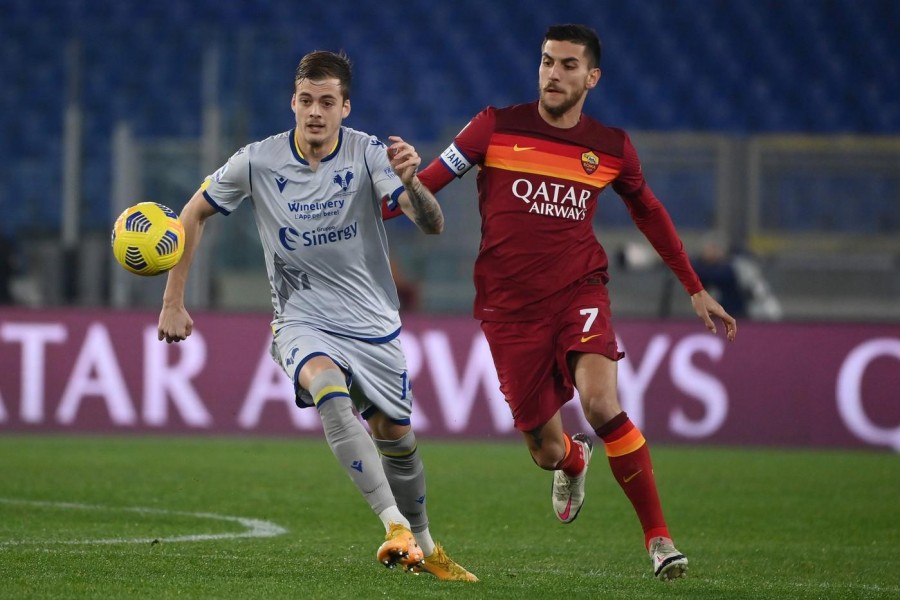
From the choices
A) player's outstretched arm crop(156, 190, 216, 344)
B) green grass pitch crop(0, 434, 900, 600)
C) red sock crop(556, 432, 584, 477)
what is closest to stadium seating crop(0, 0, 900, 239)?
green grass pitch crop(0, 434, 900, 600)

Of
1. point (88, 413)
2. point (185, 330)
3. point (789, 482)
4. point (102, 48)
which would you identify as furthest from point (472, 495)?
point (102, 48)

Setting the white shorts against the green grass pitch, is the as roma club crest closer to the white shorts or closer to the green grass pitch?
the white shorts

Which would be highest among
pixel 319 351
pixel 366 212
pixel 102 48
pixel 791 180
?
pixel 102 48

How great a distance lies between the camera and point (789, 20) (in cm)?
1719

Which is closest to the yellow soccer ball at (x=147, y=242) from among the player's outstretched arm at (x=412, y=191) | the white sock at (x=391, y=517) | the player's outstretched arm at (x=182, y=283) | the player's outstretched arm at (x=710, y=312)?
the player's outstretched arm at (x=182, y=283)

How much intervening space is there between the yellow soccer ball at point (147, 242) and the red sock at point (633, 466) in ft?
5.93

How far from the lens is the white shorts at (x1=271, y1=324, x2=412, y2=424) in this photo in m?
5.44

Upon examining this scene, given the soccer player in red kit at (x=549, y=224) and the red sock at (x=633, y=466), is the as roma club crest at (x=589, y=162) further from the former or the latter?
the red sock at (x=633, y=466)

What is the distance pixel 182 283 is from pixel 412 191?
1069 mm

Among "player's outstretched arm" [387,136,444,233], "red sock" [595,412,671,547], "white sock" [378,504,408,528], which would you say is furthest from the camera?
"red sock" [595,412,671,547]

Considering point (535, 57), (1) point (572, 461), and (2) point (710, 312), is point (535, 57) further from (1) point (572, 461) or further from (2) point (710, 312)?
(2) point (710, 312)

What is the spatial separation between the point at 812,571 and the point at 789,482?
3568 millimetres

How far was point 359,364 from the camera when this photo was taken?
18.2 ft

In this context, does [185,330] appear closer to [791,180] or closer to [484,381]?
[484,381]
